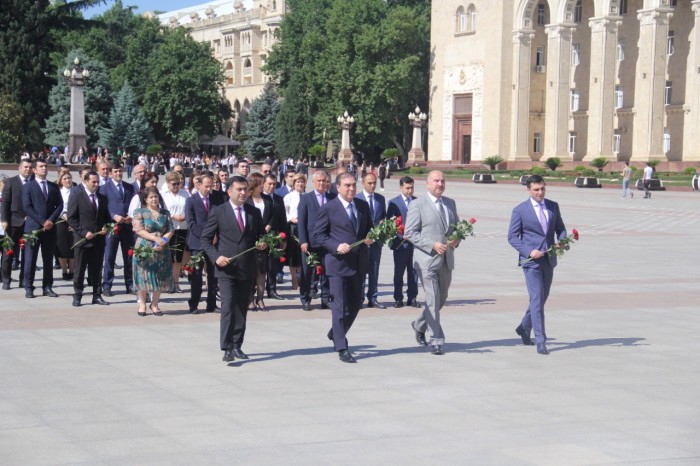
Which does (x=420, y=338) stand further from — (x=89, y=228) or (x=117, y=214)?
(x=117, y=214)

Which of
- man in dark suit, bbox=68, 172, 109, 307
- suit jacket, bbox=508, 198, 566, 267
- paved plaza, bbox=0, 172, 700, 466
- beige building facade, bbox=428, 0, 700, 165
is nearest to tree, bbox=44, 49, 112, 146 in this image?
beige building facade, bbox=428, 0, 700, 165

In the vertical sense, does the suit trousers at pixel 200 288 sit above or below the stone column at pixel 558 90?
below

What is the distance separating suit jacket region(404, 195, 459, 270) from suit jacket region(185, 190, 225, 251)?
12.0ft

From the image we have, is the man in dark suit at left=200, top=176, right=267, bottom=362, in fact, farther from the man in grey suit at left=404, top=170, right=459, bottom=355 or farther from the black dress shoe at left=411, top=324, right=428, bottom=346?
the black dress shoe at left=411, top=324, right=428, bottom=346

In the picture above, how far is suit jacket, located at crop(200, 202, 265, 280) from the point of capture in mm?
10578

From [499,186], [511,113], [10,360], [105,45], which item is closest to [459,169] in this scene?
[511,113]

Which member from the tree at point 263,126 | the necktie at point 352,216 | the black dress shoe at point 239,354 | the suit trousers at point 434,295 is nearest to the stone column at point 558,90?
the tree at point 263,126

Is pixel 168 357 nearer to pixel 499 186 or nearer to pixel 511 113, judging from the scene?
pixel 499 186

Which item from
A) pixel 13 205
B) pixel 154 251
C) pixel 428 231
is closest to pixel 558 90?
pixel 13 205

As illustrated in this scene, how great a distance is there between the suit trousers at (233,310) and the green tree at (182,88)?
8783 centimetres

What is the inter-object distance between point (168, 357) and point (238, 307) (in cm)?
84

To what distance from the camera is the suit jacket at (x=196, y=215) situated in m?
13.9

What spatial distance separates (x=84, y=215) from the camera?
14430 millimetres

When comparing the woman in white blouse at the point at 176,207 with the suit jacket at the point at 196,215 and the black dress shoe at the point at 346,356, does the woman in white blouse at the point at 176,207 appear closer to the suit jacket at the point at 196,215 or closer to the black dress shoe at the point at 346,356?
the suit jacket at the point at 196,215
